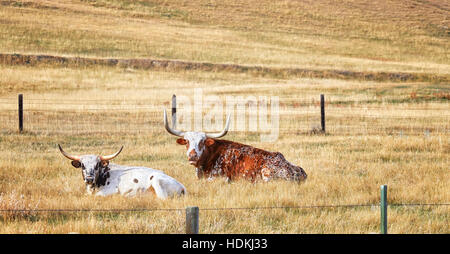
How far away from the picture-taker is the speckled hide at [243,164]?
35.9 ft

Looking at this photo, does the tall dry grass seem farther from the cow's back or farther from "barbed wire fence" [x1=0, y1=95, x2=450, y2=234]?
the cow's back

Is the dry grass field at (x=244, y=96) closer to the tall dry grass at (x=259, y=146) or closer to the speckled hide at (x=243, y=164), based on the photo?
the tall dry grass at (x=259, y=146)

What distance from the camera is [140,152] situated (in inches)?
609

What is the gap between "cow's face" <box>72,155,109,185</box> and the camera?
384 inches

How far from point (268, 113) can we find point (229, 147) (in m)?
16.2

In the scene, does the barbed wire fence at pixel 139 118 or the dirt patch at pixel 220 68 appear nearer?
the barbed wire fence at pixel 139 118

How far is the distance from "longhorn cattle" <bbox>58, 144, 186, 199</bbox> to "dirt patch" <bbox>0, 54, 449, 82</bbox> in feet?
114

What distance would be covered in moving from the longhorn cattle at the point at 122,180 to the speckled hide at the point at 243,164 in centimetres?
155

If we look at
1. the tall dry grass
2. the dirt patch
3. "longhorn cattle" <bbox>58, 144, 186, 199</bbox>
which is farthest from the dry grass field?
the dirt patch

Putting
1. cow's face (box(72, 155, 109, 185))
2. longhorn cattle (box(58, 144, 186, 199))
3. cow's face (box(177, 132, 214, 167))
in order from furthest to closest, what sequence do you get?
1. cow's face (box(177, 132, 214, 167))
2. cow's face (box(72, 155, 109, 185))
3. longhorn cattle (box(58, 144, 186, 199))

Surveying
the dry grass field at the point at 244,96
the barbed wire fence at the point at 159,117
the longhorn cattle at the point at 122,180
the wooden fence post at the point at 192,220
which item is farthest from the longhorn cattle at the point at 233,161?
the barbed wire fence at the point at 159,117

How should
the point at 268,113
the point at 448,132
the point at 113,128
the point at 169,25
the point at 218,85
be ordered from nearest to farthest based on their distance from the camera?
the point at 448,132, the point at 113,128, the point at 268,113, the point at 218,85, the point at 169,25

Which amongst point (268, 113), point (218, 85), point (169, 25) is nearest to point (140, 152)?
point (268, 113)

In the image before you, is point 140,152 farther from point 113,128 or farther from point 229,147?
point 113,128
